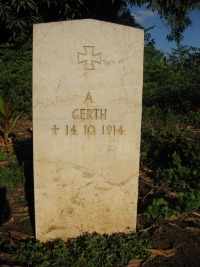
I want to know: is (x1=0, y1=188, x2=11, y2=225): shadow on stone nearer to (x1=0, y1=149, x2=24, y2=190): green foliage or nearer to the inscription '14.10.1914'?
(x1=0, y1=149, x2=24, y2=190): green foliage

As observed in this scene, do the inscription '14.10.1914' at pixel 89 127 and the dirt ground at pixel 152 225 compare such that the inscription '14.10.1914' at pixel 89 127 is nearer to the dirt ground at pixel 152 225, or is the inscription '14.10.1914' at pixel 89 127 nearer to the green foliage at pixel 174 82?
the dirt ground at pixel 152 225

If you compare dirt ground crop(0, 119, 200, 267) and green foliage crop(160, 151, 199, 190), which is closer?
dirt ground crop(0, 119, 200, 267)

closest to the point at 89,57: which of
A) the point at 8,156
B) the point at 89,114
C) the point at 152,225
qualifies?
the point at 89,114

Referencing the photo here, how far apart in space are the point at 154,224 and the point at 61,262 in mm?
1015

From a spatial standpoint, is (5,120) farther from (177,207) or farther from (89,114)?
(177,207)

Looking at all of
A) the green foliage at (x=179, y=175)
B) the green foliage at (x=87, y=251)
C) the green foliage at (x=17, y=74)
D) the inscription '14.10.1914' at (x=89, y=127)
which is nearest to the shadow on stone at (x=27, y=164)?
the green foliage at (x=87, y=251)

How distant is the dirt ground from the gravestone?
0.29 m

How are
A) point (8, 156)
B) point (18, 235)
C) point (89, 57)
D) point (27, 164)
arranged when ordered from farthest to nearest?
point (8, 156) → point (27, 164) → point (18, 235) → point (89, 57)

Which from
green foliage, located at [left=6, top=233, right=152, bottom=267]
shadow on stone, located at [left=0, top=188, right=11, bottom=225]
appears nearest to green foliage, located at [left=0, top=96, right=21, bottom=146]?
shadow on stone, located at [left=0, top=188, right=11, bottom=225]

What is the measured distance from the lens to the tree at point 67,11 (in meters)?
8.98

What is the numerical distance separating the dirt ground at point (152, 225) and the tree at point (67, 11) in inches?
210

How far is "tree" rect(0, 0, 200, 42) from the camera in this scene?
29.5 feet

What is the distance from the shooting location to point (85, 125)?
3.12 metres

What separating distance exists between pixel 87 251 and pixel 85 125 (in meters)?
1.05
